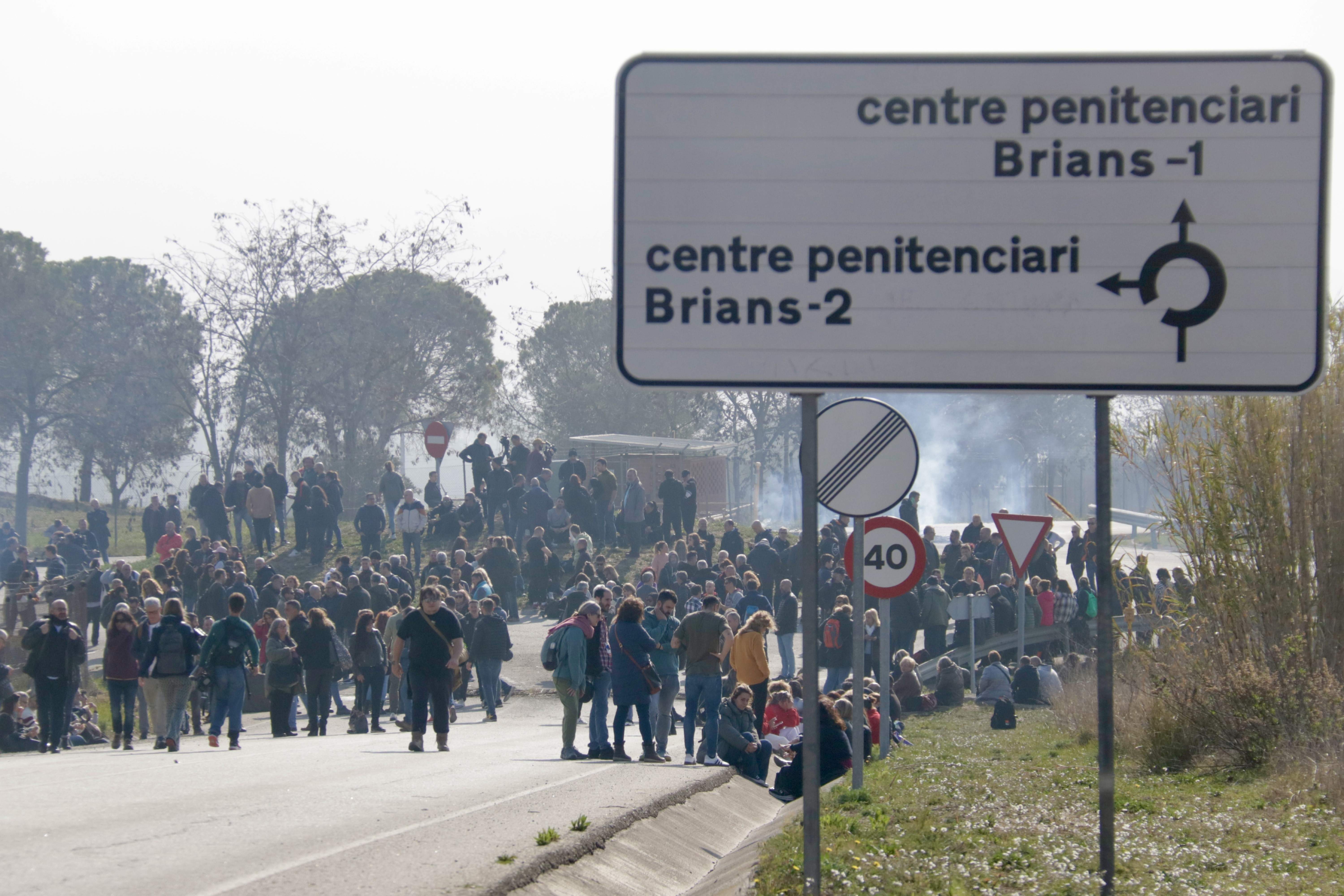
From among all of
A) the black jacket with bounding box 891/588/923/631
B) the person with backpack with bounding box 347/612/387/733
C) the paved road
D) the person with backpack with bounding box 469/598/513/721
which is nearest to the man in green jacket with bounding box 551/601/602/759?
the paved road

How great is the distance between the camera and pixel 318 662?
1772 centimetres

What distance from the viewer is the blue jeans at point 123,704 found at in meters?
16.7

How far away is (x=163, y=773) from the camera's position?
11781mm

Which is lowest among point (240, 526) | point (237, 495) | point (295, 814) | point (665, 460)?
point (295, 814)

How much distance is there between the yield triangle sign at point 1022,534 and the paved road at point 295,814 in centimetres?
607

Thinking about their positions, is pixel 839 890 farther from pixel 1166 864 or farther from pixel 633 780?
pixel 633 780

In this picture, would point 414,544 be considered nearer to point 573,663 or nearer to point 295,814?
point 573,663

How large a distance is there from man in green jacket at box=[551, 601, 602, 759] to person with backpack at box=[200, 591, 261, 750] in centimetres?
350

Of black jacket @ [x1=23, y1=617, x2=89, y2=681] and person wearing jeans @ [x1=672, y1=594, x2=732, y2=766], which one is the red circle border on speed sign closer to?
person wearing jeans @ [x1=672, y1=594, x2=732, y2=766]

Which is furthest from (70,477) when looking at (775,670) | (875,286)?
(875,286)

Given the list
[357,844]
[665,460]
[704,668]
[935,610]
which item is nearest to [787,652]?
[935,610]

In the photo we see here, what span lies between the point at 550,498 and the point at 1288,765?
68.2 feet

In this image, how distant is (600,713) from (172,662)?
489 cm

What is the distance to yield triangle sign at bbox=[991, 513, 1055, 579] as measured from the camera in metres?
17.7
